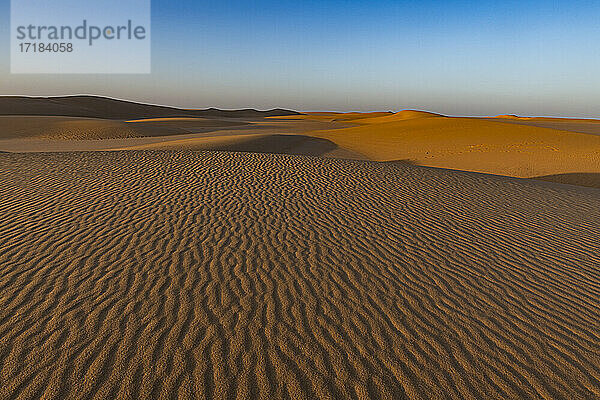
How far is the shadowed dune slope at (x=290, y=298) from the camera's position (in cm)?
329

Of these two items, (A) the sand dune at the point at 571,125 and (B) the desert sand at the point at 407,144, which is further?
(A) the sand dune at the point at 571,125

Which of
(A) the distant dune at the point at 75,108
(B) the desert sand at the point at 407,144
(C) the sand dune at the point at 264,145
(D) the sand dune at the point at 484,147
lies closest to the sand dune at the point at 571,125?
(D) the sand dune at the point at 484,147

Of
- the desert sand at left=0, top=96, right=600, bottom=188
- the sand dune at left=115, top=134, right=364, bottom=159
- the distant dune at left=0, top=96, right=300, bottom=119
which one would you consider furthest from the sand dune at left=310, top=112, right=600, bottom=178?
the distant dune at left=0, top=96, right=300, bottom=119

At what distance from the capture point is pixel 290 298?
4547mm

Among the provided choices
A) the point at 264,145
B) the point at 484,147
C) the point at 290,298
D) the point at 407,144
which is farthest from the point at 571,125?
the point at 290,298

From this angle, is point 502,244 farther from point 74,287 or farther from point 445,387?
point 74,287

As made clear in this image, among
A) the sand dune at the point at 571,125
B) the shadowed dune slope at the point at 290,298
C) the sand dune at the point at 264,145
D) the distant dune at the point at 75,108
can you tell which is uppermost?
the distant dune at the point at 75,108

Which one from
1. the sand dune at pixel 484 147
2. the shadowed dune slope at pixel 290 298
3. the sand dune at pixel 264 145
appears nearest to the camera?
the shadowed dune slope at pixel 290 298

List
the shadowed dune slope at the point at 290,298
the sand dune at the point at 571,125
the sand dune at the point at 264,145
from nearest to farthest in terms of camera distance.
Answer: the shadowed dune slope at the point at 290,298
the sand dune at the point at 264,145
the sand dune at the point at 571,125

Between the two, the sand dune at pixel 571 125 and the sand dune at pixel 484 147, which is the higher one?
the sand dune at pixel 571 125

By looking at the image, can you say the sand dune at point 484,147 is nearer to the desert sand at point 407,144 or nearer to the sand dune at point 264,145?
the desert sand at point 407,144

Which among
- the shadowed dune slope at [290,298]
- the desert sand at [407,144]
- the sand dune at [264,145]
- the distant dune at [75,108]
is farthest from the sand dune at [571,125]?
the distant dune at [75,108]

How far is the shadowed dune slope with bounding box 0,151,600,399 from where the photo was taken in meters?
3.29

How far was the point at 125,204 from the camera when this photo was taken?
822 centimetres
